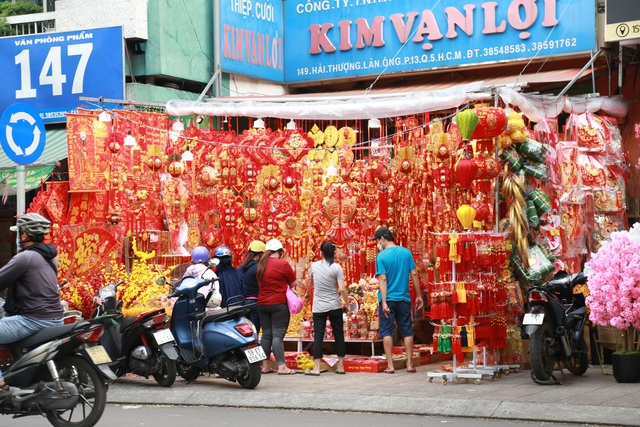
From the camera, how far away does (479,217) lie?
11.0 m

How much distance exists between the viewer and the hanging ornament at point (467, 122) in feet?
34.6

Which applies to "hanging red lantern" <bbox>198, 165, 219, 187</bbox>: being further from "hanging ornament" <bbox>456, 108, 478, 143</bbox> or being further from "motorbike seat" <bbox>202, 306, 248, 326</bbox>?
"hanging ornament" <bbox>456, 108, 478, 143</bbox>

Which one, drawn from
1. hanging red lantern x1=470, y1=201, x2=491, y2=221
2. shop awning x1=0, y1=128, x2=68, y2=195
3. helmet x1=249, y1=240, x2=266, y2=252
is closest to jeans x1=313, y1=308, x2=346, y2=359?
helmet x1=249, y1=240, x2=266, y2=252

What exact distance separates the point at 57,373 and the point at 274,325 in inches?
169

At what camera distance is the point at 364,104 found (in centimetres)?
1271

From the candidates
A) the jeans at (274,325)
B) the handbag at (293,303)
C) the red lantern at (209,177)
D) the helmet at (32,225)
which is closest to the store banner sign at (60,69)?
the red lantern at (209,177)

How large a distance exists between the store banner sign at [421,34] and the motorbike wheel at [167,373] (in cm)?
684

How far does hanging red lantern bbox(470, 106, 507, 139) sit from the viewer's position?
34.7ft

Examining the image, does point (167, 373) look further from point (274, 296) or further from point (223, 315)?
point (274, 296)

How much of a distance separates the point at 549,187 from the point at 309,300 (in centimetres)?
315

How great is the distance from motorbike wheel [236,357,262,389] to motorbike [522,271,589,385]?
2.58 metres

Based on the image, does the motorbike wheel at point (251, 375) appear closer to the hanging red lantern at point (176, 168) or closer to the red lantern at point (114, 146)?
the hanging red lantern at point (176, 168)

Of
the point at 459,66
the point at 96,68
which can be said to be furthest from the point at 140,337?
the point at 459,66

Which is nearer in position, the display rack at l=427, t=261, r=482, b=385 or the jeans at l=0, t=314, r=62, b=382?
the jeans at l=0, t=314, r=62, b=382
